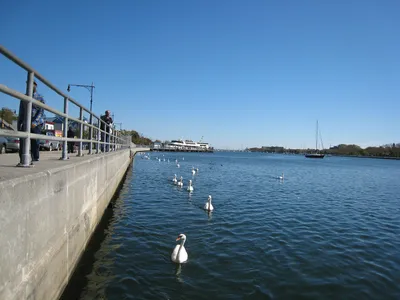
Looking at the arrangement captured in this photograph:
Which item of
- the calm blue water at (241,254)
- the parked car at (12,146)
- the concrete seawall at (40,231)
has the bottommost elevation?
the calm blue water at (241,254)

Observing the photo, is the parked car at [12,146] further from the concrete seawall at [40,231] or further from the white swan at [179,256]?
the white swan at [179,256]

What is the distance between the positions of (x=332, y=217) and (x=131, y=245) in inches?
382

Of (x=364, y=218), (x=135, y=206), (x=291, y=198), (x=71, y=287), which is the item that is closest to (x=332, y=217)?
(x=364, y=218)

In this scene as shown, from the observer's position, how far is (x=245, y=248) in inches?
358

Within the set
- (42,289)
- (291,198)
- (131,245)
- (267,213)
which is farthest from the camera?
(291,198)

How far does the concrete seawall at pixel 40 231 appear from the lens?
127 inches

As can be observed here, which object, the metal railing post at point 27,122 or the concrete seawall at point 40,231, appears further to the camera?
the metal railing post at point 27,122

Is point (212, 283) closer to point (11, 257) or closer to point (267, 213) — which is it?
point (11, 257)

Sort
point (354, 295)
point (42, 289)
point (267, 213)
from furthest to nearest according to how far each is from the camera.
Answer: point (267, 213)
point (354, 295)
point (42, 289)

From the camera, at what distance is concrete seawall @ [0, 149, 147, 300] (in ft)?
10.6

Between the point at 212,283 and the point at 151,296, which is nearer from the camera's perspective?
the point at 151,296

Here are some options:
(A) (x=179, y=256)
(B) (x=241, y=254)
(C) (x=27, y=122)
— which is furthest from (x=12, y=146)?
(C) (x=27, y=122)

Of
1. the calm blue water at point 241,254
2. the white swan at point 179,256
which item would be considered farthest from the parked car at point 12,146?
the white swan at point 179,256

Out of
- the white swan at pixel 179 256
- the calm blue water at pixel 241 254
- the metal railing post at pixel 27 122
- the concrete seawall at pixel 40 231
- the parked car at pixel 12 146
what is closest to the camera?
the concrete seawall at pixel 40 231
